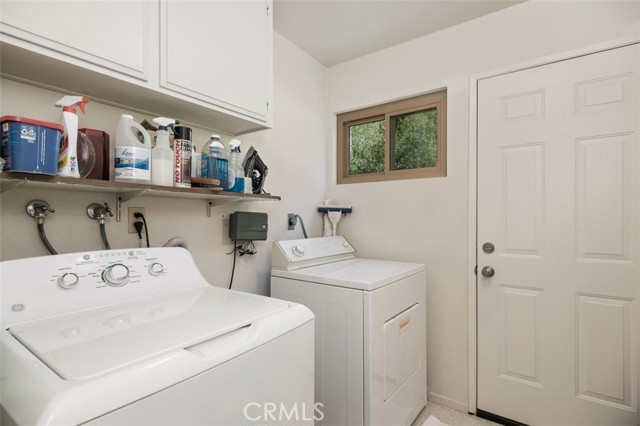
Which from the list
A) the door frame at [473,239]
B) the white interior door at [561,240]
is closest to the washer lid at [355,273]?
the door frame at [473,239]

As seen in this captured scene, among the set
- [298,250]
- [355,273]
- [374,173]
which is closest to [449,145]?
[374,173]

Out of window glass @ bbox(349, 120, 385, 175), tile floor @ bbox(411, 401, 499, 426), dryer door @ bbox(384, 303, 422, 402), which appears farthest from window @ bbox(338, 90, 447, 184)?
tile floor @ bbox(411, 401, 499, 426)

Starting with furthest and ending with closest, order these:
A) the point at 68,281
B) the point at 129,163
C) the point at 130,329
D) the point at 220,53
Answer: the point at 220,53
the point at 129,163
the point at 68,281
the point at 130,329

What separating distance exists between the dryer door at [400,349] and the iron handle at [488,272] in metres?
0.48

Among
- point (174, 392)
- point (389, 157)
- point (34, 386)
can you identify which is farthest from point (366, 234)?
point (34, 386)

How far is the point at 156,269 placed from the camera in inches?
46.6

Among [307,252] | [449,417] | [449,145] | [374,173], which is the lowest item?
[449,417]

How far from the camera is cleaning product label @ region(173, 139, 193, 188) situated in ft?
4.25

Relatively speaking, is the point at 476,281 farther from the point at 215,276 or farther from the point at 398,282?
the point at 215,276

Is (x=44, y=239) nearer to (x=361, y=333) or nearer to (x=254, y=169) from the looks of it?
(x=254, y=169)

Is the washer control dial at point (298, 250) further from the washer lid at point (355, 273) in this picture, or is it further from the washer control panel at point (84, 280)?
the washer control panel at point (84, 280)

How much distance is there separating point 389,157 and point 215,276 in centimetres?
155

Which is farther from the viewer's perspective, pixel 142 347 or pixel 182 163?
pixel 182 163

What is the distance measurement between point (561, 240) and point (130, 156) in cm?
218
